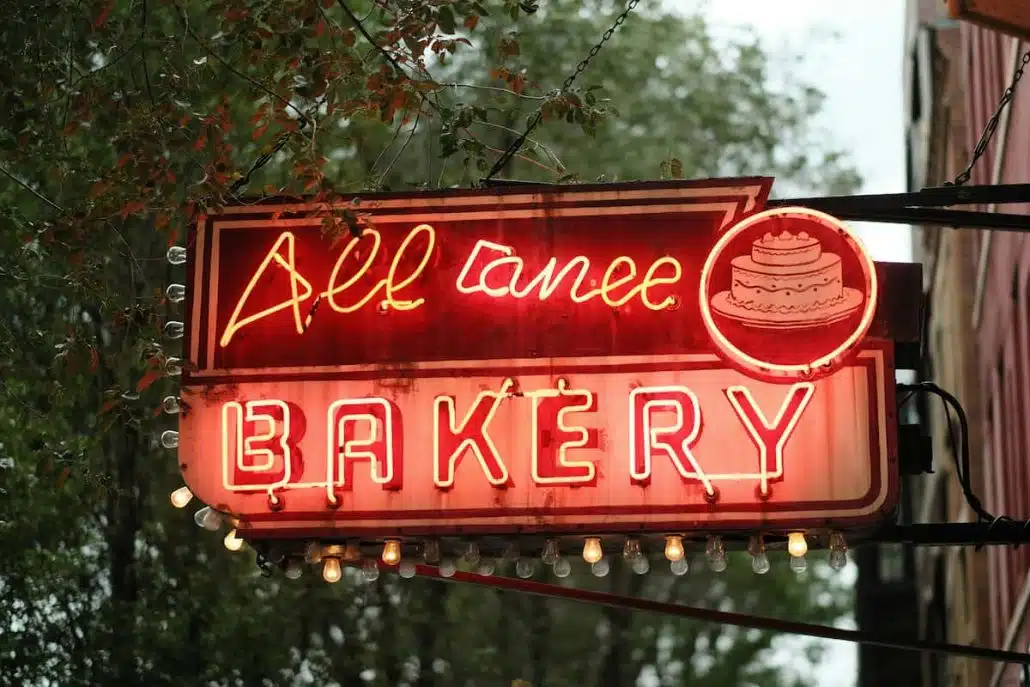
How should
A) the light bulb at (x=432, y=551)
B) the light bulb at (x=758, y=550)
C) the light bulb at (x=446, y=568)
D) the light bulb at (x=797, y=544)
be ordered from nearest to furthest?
the light bulb at (x=797, y=544) < the light bulb at (x=758, y=550) < the light bulb at (x=432, y=551) < the light bulb at (x=446, y=568)

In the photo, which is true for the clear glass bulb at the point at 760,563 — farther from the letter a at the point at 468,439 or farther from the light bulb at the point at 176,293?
the light bulb at the point at 176,293

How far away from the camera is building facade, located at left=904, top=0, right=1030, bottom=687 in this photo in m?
15.1

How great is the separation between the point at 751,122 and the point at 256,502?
1943 cm

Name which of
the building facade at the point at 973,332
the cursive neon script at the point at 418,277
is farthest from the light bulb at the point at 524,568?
the building facade at the point at 973,332

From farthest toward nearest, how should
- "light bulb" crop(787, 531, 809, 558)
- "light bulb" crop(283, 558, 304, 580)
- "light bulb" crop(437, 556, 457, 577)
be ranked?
"light bulb" crop(283, 558, 304, 580) → "light bulb" crop(437, 556, 457, 577) → "light bulb" crop(787, 531, 809, 558)

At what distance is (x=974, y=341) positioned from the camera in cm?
2158

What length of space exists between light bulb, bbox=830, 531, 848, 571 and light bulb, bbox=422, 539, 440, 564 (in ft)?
6.40

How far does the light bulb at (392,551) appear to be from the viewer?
9.07 m

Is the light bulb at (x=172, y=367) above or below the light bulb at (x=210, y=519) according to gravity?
above

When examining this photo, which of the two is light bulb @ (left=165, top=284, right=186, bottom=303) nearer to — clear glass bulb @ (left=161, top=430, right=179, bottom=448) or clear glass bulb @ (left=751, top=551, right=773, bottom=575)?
clear glass bulb @ (left=161, top=430, right=179, bottom=448)

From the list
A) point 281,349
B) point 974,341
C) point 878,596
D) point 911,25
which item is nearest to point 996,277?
point 974,341

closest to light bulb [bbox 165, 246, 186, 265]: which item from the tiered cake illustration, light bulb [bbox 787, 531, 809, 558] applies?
the tiered cake illustration

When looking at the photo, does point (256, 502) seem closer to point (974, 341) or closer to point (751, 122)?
point (974, 341)

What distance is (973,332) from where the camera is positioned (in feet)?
71.1
